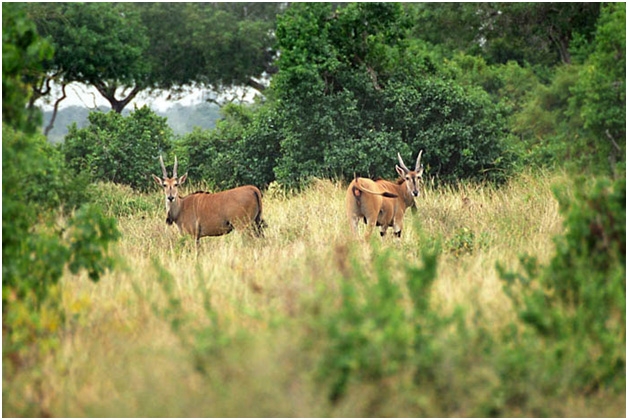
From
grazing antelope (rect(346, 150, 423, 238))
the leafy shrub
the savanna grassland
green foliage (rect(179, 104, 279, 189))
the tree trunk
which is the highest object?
the tree trunk

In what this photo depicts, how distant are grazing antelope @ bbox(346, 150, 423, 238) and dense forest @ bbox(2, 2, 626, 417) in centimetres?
31

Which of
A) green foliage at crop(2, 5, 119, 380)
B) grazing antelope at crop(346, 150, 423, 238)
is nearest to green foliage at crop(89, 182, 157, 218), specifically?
grazing antelope at crop(346, 150, 423, 238)

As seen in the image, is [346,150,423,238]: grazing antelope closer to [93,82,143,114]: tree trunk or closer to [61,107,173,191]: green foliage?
[61,107,173,191]: green foliage

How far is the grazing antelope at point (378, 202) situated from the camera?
10.7 m

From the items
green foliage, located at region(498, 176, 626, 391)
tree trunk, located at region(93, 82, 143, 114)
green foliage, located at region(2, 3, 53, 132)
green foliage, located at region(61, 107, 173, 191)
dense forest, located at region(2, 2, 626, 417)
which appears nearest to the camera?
dense forest, located at region(2, 2, 626, 417)

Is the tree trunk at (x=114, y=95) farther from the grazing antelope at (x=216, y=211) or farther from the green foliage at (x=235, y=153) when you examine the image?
the grazing antelope at (x=216, y=211)

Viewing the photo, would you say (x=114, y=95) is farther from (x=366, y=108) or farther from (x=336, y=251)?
(x=336, y=251)

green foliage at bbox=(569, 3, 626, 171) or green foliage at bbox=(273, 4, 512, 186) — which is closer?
green foliage at bbox=(569, 3, 626, 171)

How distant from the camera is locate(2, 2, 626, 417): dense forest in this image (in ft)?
14.1

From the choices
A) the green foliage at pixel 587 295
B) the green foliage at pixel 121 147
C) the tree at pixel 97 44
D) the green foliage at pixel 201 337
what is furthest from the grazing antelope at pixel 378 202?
the tree at pixel 97 44

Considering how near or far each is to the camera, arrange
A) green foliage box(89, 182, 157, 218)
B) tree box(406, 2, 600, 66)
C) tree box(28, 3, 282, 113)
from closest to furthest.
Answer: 1. green foliage box(89, 182, 157, 218)
2. tree box(406, 2, 600, 66)
3. tree box(28, 3, 282, 113)

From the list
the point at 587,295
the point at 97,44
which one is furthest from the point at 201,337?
the point at 97,44

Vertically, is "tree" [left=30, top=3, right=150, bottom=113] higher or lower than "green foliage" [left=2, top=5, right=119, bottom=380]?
higher

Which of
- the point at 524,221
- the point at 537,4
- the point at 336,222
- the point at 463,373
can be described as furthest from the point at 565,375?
the point at 537,4
